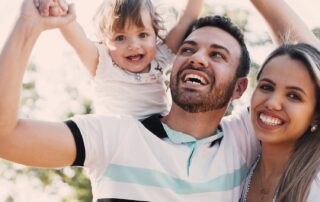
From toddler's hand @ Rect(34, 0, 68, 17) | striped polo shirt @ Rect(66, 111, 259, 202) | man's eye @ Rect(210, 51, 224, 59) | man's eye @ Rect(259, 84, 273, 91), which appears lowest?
striped polo shirt @ Rect(66, 111, 259, 202)

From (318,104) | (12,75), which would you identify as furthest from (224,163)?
(12,75)

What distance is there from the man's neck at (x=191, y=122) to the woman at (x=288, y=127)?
0.93 feet

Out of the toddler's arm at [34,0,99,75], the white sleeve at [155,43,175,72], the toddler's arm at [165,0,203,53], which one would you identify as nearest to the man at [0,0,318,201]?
the toddler's arm at [165,0,203,53]

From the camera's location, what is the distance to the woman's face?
320 cm

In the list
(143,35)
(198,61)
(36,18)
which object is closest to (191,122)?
(198,61)

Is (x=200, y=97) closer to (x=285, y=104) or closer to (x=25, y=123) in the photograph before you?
(x=285, y=104)

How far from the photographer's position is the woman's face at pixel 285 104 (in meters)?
3.20

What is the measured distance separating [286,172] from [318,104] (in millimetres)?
399

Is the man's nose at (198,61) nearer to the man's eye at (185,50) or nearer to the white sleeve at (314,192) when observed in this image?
the man's eye at (185,50)

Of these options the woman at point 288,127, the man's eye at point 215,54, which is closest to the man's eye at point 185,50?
the man's eye at point 215,54

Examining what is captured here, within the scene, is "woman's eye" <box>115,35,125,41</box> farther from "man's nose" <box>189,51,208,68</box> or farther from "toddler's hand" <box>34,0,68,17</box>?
"toddler's hand" <box>34,0,68,17</box>

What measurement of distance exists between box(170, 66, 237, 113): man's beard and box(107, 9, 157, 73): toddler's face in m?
0.40

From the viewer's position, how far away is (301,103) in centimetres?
321

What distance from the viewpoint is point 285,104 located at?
3.19 meters
